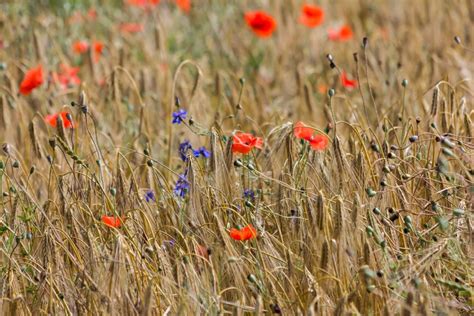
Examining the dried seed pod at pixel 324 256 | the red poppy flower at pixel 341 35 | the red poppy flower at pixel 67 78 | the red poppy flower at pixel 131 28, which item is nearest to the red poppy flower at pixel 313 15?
the red poppy flower at pixel 341 35

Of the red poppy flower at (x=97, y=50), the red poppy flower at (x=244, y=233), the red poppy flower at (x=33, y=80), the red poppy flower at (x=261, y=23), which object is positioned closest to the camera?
the red poppy flower at (x=244, y=233)

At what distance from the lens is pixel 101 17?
209 inches

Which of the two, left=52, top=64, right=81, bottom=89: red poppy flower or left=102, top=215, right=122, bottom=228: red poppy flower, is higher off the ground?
left=52, top=64, right=81, bottom=89: red poppy flower

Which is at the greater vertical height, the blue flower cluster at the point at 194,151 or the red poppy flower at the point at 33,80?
the red poppy flower at the point at 33,80

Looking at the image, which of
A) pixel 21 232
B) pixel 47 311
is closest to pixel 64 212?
pixel 21 232

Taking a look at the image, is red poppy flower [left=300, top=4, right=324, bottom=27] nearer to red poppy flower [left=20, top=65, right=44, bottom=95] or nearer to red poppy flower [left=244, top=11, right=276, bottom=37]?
red poppy flower [left=244, top=11, right=276, bottom=37]

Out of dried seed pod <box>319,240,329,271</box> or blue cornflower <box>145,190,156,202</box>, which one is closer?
dried seed pod <box>319,240,329,271</box>

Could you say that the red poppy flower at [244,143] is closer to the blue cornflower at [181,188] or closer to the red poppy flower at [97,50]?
the blue cornflower at [181,188]

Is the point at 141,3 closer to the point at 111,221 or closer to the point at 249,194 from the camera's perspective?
the point at 249,194

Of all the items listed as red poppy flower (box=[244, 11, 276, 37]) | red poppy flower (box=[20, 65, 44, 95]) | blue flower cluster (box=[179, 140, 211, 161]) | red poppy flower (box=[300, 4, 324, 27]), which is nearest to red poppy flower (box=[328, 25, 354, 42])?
red poppy flower (box=[300, 4, 324, 27])

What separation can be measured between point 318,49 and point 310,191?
8.24 feet

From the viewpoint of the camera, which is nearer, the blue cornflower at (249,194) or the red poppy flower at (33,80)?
the blue cornflower at (249,194)

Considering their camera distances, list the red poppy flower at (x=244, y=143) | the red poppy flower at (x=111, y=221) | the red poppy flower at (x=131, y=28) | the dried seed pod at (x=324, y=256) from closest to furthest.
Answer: the dried seed pod at (x=324, y=256) → the red poppy flower at (x=111, y=221) → the red poppy flower at (x=244, y=143) → the red poppy flower at (x=131, y=28)

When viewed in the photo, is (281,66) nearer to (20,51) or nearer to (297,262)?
(20,51)
